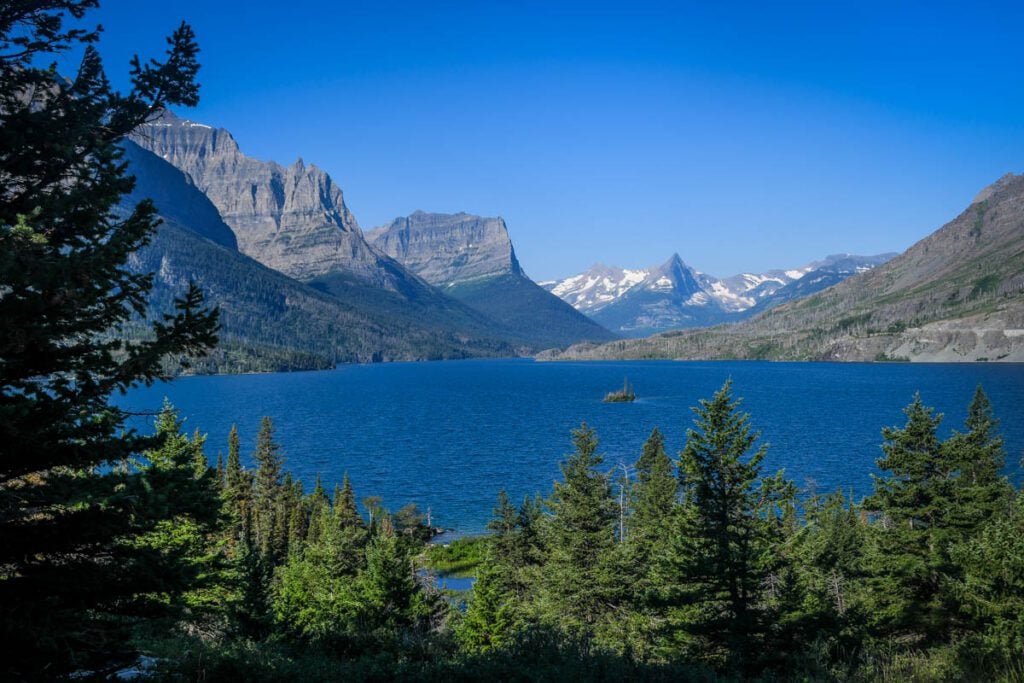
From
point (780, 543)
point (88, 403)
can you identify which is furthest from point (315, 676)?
point (780, 543)

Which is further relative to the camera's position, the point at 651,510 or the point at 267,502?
the point at 267,502

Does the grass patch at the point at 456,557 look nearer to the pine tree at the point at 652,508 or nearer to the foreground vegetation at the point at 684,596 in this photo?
the pine tree at the point at 652,508

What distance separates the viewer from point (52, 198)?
28.5 ft

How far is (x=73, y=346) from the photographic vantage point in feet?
29.2

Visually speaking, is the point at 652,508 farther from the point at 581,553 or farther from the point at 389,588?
the point at 389,588

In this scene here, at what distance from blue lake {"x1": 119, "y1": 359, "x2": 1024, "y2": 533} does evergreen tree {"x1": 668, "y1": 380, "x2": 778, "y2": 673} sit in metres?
37.8

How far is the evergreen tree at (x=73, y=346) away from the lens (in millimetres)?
8195

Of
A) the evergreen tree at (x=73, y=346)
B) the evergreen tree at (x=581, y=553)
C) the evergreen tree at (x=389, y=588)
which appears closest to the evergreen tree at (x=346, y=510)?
the evergreen tree at (x=389, y=588)

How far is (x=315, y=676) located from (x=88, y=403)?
6855 millimetres

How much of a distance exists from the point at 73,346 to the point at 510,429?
117510 mm

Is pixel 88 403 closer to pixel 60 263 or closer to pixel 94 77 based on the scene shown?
pixel 60 263

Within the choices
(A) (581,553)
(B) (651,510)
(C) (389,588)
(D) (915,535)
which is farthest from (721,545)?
(B) (651,510)

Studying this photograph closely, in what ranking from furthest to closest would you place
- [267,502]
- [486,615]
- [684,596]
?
[267,502]
[486,615]
[684,596]

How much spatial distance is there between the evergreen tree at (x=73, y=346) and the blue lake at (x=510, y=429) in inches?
2268
